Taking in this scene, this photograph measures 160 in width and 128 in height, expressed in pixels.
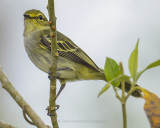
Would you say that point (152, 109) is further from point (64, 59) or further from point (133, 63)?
point (64, 59)

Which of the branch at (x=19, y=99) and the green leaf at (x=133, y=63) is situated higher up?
the green leaf at (x=133, y=63)

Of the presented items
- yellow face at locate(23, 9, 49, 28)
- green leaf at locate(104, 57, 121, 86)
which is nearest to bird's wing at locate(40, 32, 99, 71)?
yellow face at locate(23, 9, 49, 28)

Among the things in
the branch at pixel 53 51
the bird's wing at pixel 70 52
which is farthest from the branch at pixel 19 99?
the bird's wing at pixel 70 52

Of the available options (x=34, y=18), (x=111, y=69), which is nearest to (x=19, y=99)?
(x=111, y=69)

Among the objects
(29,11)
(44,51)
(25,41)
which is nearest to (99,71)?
(44,51)

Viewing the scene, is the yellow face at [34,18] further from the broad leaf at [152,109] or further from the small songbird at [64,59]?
the broad leaf at [152,109]

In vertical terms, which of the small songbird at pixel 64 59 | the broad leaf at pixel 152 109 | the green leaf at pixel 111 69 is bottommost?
the small songbird at pixel 64 59

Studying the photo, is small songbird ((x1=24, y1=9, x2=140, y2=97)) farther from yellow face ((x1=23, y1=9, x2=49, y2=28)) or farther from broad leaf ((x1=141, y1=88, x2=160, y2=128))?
broad leaf ((x1=141, y1=88, x2=160, y2=128))
